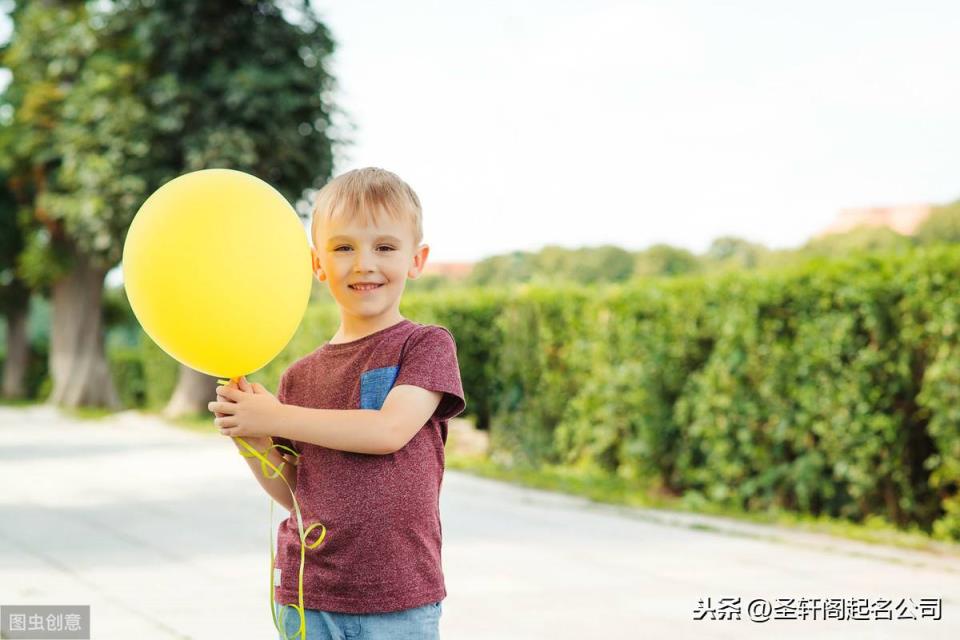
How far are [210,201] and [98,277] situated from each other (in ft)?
77.8

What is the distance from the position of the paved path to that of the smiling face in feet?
8.52

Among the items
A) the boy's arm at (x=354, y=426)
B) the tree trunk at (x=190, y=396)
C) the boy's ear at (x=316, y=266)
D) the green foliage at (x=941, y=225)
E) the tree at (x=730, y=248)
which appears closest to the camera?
the boy's arm at (x=354, y=426)

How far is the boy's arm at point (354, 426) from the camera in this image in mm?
2154

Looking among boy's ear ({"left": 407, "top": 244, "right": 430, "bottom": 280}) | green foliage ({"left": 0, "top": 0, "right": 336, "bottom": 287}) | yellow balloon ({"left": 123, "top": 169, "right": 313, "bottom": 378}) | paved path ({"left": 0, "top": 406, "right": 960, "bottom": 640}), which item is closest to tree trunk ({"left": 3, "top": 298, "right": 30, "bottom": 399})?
green foliage ({"left": 0, "top": 0, "right": 336, "bottom": 287})

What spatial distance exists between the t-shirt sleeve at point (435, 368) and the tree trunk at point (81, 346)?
23539 mm

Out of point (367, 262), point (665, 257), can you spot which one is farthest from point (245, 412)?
point (665, 257)

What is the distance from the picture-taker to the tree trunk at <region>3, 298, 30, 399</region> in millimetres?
31906

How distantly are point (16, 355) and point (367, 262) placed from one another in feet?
108

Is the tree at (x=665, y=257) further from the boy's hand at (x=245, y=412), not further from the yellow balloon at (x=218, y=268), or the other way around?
the boy's hand at (x=245, y=412)

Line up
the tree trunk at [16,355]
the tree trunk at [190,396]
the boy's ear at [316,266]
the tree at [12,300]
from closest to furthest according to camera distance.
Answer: the boy's ear at [316,266] < the tree trunk at [190,396] < the tree at [12,300] < the tree trunk at [16,355]

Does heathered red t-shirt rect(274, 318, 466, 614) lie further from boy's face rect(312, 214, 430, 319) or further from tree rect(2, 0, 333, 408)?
tree rect(2, 0, 333, 408)

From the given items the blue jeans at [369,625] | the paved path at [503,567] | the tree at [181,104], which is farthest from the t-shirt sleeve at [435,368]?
the tree at [181,104]

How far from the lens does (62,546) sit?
22.1 feet

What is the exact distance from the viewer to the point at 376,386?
2.26m
